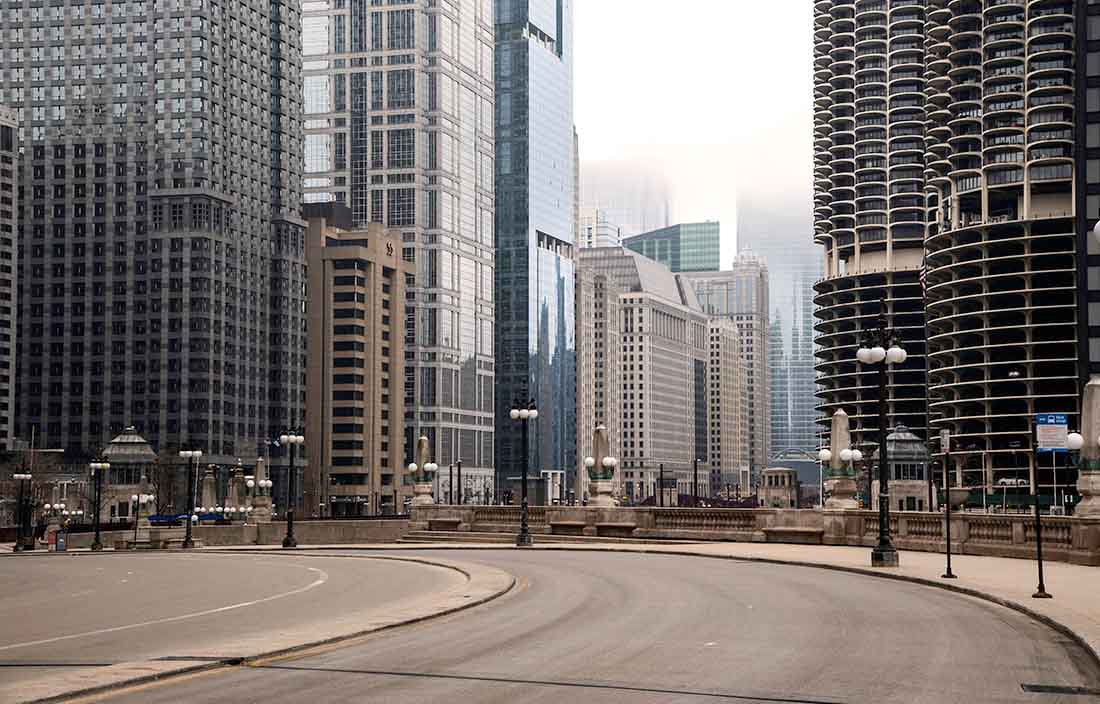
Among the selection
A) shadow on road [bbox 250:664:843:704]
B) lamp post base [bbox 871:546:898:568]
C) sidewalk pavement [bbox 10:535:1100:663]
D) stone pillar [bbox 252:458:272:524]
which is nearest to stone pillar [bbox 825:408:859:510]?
sidewalk pavement [bbox 10:535:1100:663]

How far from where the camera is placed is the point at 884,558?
38.8 meters

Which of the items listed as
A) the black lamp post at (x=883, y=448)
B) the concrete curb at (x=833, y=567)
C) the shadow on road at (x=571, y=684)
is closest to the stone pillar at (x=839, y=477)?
the concrete curb at (x=833, y=567)

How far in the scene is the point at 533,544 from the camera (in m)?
57.6

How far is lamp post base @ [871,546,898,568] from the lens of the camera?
38688 millimetres

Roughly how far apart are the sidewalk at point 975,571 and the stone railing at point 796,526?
62 centimetres

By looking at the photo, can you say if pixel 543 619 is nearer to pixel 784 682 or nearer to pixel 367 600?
pixel 367 600

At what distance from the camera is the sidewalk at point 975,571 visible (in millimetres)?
25600

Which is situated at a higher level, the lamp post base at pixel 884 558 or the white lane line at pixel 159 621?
the lamp post base at pixel 884 558

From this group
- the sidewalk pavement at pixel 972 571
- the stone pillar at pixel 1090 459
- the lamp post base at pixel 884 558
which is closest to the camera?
the sidewalk pavement at pixel 972 571

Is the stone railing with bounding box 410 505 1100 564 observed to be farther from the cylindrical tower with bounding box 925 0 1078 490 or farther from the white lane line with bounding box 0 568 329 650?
the cylindrical tower with bounding box 925 0 1078 490

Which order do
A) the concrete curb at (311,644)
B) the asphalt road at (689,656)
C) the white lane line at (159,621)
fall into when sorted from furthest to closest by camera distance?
the white lane line at (159,621), the concrete curb at (311,644), the asphalt road at (689,656)

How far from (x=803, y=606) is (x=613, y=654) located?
8.09 meters

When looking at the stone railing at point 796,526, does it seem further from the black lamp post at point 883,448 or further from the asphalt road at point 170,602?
the asphalt road at point 170,602

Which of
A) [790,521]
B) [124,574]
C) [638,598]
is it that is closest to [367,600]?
[638,598]
